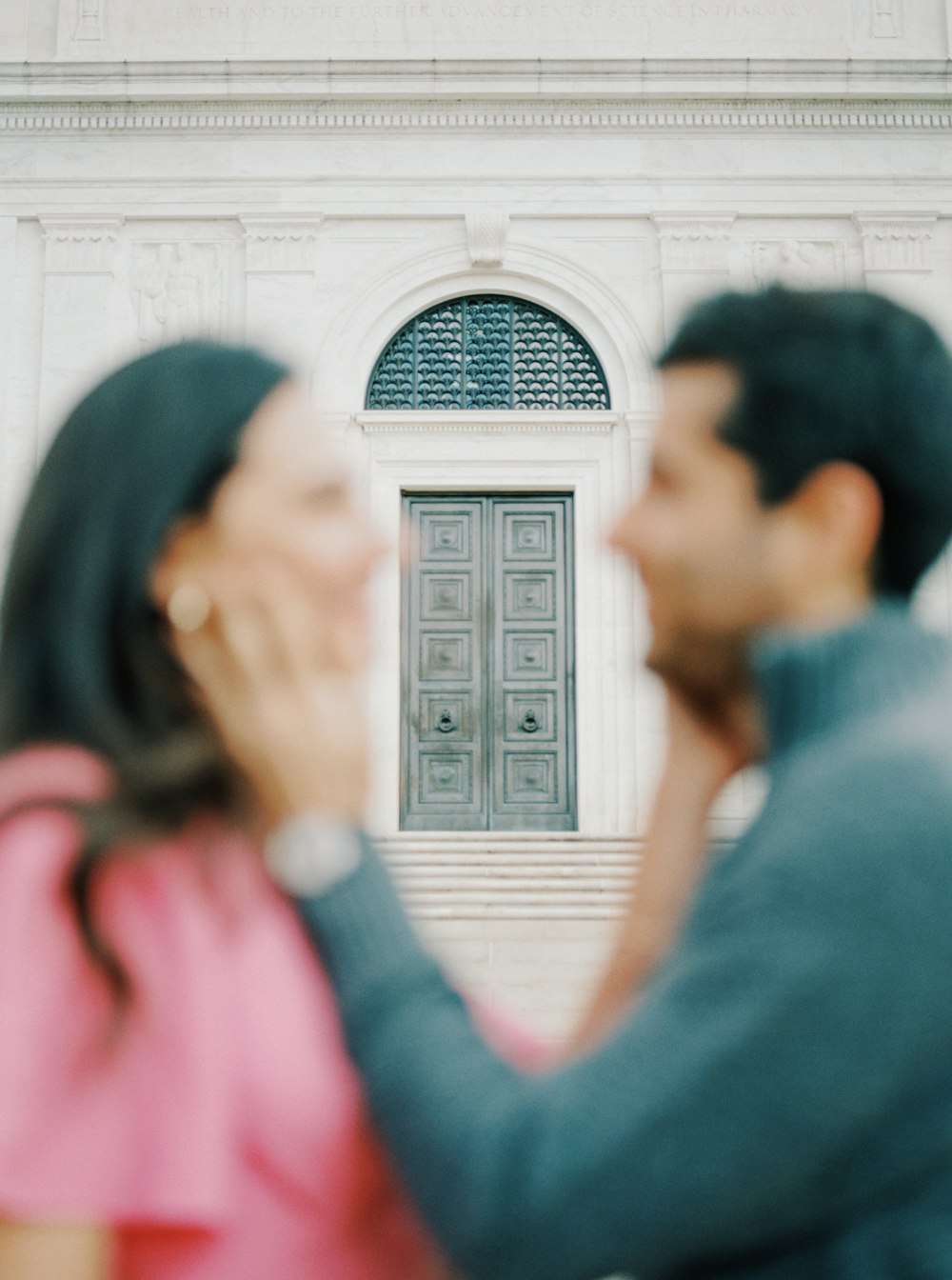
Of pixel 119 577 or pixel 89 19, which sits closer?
pixel 119 577

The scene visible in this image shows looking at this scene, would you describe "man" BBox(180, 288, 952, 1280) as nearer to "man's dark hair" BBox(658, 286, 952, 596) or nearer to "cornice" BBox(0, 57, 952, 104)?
"man's dark hair" BBox(658, 286, 952, 596)

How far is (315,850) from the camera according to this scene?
109cm

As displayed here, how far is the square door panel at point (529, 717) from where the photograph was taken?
1167 cm

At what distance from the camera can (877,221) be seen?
1202cm

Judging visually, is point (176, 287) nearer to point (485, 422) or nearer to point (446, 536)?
point (485, 422)

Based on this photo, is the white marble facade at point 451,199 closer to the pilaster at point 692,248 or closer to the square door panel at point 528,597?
the pilaster at point 692,248

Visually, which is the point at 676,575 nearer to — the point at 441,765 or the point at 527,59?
the point at 441,765

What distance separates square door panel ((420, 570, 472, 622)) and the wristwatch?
10779 mm

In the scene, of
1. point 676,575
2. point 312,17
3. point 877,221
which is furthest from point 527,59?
point 676,575

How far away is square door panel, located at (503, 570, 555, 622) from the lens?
1188 centimetres

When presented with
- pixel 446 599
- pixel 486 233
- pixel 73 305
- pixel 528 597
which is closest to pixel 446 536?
Answer: pixel 446 599

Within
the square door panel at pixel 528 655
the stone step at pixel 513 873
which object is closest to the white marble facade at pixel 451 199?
the square door panel at pixel 528 655

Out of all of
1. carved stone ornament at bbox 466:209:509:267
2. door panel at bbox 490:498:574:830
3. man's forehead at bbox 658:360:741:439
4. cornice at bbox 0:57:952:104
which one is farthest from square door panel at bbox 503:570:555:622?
man's forehead at bbox 658:360:741:439

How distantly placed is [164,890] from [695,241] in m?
11.9
